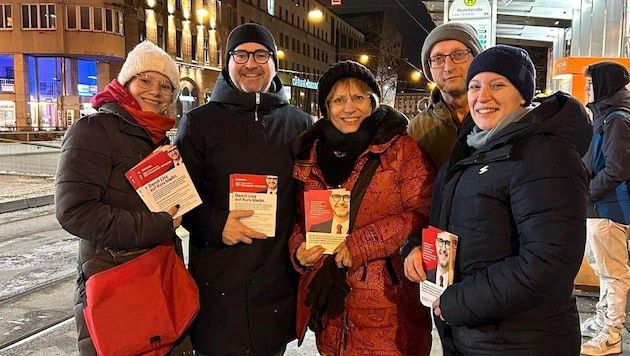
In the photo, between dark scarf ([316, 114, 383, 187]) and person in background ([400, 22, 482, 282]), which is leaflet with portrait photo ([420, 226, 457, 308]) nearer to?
dark scarf ([316, 114, 383, 187])

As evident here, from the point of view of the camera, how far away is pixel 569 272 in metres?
1.90

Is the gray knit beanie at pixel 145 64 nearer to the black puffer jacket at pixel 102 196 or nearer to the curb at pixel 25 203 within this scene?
the black puffer jacket at pixel 102 196

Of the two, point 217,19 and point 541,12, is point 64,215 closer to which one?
point 541,12

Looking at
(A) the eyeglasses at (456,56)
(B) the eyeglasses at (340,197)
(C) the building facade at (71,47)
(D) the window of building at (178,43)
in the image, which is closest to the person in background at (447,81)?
(A) the eyeglasses at (456,56)

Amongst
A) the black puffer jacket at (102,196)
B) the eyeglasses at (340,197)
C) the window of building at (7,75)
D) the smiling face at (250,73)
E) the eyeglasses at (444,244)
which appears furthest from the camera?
the window of building at (7,75)

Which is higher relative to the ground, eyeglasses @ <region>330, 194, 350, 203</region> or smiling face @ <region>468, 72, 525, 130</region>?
smiling face @ <region>468, 72, 525, 130</region>

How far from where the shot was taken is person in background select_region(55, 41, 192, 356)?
2.46 meters

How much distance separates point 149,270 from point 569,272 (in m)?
1.84

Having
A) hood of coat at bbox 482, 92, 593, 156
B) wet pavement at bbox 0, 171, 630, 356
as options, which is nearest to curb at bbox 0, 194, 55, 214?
wet pavement at bbox 0, 171, 630, 356

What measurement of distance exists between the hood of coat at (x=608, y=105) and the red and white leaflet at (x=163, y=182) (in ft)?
11.6

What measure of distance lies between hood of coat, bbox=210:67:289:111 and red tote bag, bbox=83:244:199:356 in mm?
861

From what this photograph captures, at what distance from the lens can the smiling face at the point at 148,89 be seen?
9.28 feet

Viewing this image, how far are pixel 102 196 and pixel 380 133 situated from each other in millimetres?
1379

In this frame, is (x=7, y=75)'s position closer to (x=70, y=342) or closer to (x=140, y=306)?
(x=70, y=342)
